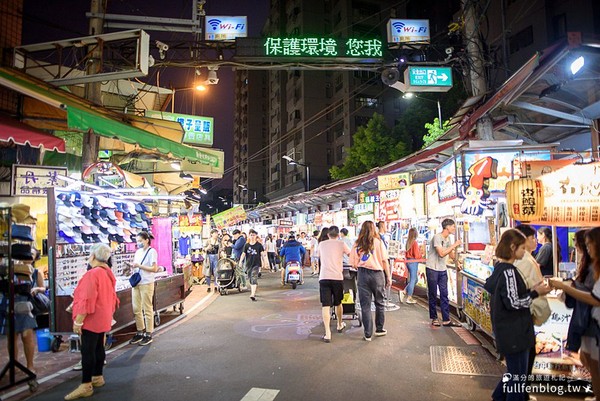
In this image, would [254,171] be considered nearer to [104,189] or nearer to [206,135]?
[206,135]

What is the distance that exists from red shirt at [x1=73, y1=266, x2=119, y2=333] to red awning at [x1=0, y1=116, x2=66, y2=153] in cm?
319

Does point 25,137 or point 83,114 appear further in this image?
point 83,114

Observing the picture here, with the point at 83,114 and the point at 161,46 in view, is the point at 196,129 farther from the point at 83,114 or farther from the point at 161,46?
the point at 83,114

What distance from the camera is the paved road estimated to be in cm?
498

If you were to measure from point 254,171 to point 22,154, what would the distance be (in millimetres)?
73821

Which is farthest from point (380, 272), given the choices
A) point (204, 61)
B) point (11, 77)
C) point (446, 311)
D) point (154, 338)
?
point (204, 61)

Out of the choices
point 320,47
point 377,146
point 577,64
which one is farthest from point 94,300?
point 377,146

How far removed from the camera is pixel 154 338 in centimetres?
789

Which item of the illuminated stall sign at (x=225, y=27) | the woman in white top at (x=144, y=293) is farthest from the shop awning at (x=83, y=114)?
the illuminated stall sign at (x=225, y=27)

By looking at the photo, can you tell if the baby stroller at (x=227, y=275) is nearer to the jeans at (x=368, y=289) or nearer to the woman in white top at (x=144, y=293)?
the woman in white top at (x=144, y=293)

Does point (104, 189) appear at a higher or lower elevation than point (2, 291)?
higher

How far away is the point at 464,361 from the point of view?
6.05 metres

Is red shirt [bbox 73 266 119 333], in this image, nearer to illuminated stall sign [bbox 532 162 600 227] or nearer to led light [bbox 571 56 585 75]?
illuminated stall sign [bbox 532 162 600 227]

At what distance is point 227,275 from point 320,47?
25.9ft
